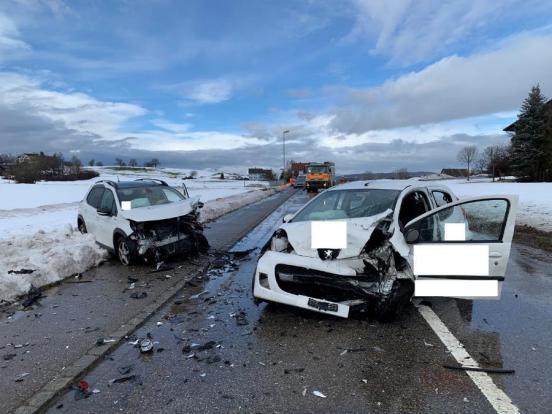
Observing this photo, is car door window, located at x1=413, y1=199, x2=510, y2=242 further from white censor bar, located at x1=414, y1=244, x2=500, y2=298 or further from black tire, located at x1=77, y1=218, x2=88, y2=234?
black tire, located at x1=77, y1=218, x2=88, y2=234

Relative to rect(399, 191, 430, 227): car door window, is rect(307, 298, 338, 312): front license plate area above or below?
→ below

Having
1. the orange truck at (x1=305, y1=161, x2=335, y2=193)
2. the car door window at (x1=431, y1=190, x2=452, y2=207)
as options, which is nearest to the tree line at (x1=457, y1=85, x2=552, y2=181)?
the orange truck at (x1=305, y1=161, x2=335, y2=193)

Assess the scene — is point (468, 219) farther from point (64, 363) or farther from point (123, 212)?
point (123, 212)

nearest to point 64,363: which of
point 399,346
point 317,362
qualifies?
point 317,362

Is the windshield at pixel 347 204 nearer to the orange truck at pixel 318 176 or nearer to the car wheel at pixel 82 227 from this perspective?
the car wheel at pixel 82 227

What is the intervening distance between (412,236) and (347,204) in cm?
168

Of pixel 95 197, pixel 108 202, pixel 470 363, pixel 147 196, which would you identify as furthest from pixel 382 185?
pixel 95 197

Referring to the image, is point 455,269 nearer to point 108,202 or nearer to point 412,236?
point 412,236

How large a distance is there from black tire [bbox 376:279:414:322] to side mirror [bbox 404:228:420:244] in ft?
1.50

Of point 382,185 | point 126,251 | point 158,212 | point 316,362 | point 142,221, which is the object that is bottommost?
point 316,362

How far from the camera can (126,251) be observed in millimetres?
8617

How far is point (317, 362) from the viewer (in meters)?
4.16

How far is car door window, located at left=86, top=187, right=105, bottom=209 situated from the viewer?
10.2 metres

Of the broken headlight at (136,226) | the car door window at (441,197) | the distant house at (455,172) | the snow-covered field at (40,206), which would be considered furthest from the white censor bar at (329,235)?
the distant house at (455,172)
